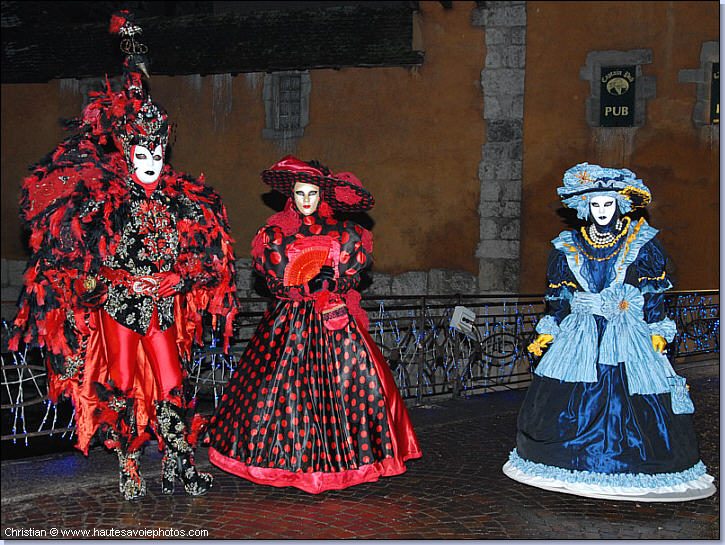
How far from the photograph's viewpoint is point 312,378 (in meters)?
4.99

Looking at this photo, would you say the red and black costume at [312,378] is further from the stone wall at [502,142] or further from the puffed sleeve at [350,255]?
the stone wall at [502,142]

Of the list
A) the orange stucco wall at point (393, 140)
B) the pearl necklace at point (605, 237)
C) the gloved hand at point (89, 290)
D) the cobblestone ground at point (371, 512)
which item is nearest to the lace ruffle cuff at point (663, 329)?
the pearl necklace at point (605, 237)

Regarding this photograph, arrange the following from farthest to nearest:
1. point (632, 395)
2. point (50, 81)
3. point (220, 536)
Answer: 1. point (50, 81)
2. point (632, 395)
3. point (220, 536)

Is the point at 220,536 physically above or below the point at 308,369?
below

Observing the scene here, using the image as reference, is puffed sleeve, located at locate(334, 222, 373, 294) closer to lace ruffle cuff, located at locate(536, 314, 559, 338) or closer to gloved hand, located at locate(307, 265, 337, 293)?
gloved hand, located at locate(307, 265, 337, 293)

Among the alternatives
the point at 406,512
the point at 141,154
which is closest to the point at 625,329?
the point at 406,512

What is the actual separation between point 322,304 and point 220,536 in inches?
59.3

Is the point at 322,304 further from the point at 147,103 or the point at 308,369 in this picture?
the point at 147,103

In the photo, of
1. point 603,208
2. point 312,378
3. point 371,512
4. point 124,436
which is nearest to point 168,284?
point 124,436

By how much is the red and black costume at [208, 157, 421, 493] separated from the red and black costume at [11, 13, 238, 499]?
40 centimetres

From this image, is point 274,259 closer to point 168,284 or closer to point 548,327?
point 168,284

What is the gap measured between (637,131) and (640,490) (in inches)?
350

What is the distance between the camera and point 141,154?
4.69m

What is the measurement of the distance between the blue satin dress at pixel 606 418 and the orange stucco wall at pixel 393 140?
26.7 ft
